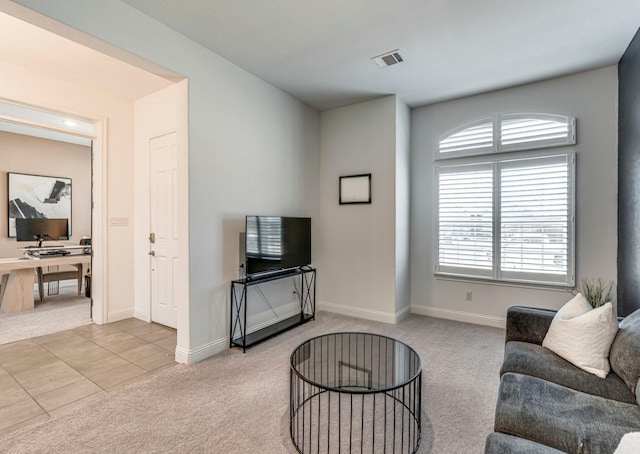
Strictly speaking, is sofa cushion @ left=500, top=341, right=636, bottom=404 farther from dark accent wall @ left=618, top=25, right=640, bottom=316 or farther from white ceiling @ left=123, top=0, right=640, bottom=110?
white ceiling @ left=123, top=0, right=640, bottom=110

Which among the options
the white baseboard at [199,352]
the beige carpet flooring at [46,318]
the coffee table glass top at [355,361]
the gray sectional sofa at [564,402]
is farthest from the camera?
the beige carpet flooring at [46,318]

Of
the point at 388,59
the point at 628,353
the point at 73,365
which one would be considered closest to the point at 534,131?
the point at 388,59

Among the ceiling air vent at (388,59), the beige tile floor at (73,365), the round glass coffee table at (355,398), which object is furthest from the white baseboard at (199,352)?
the ceiling air vent at (388,59)

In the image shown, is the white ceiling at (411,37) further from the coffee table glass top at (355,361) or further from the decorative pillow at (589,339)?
the coffee table glass top at (355,361)

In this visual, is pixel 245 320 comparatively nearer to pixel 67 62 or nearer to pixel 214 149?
pixel 214 149

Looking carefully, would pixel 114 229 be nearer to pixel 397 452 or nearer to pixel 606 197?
pixel 397 452

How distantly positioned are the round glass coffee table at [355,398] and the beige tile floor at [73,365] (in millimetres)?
1443

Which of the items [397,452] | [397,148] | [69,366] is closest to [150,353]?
[69,366]

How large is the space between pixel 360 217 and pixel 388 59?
73.6 inches

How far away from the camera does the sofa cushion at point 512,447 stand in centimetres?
107

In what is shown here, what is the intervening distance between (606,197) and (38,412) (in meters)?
5.07

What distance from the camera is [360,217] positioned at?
4.21m

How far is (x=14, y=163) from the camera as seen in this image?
5422mm

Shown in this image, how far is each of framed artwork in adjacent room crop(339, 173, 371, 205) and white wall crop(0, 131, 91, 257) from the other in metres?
5.30
